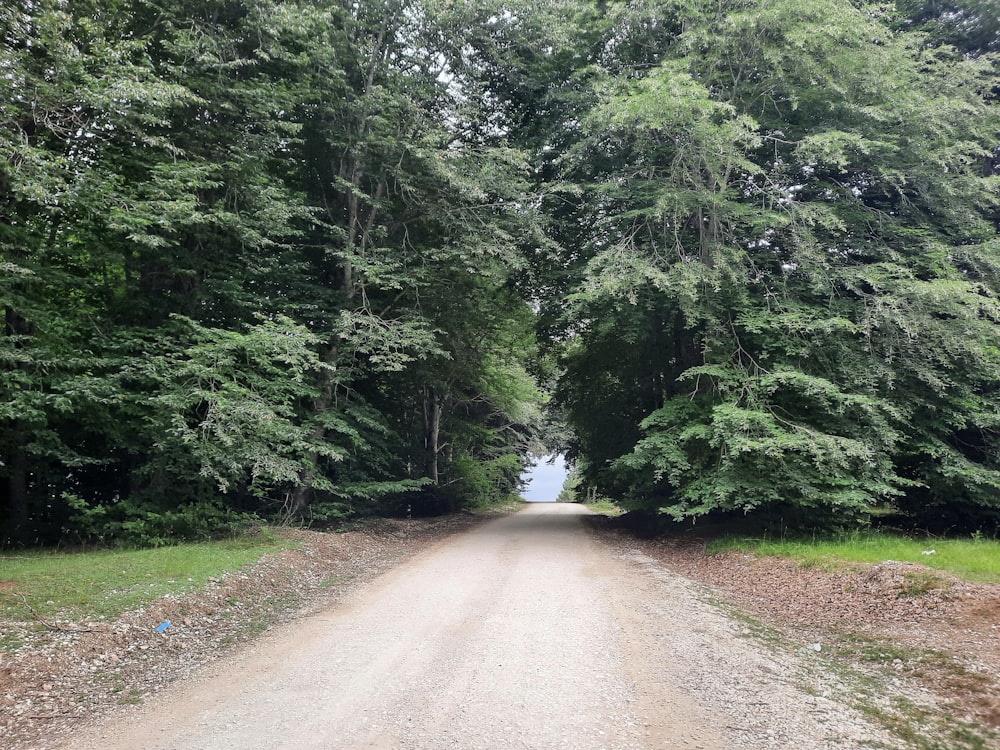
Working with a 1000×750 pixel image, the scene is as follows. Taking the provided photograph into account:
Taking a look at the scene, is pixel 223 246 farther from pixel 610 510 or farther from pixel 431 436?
pixel 610 510

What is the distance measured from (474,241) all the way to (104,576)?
927cm

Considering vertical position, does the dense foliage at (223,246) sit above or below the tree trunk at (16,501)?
above

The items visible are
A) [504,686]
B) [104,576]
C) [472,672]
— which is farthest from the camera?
[104,576]

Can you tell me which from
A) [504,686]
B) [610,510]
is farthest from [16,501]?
[610,510]

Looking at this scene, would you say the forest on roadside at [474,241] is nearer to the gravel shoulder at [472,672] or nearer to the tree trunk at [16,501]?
the tree trunk at [16,501]

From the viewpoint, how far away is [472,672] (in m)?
4.59

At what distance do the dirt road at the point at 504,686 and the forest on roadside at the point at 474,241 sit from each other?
13.8 feet

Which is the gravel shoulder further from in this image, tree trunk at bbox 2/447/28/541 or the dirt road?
tree trunk at bbox 2/447/28/541

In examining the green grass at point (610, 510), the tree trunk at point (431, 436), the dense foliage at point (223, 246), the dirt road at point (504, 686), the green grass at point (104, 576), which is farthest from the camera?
the green grass at point (610, 510)

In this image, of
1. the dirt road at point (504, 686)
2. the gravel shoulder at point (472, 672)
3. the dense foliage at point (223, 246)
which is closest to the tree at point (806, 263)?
the gravel shoulder at point (472, 672)

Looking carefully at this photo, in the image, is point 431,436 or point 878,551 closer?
point 878,551

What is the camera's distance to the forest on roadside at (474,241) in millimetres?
8922

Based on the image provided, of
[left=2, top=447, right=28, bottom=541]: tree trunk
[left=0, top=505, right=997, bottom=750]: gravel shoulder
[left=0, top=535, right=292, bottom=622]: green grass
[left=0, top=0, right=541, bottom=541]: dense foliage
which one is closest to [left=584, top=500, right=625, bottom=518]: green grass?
[left=0, top=0, right=541, bottom=541]: dense foliage

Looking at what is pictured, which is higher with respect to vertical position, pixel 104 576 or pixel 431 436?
pixel 431 436
